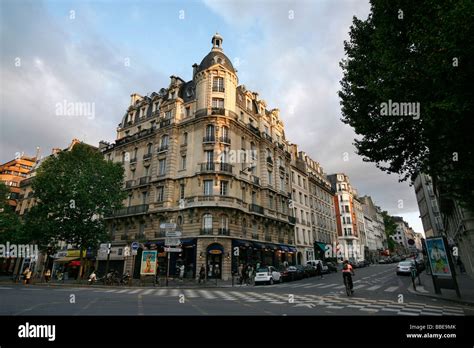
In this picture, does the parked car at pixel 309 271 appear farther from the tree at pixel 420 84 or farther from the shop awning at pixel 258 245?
the tree at pixel 420 84

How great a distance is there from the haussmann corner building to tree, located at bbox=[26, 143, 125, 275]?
579 centimetres

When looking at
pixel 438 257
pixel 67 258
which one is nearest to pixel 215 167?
pixel 438 257

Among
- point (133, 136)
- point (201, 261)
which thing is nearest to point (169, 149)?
point (133, 136)

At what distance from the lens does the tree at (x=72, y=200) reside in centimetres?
2708

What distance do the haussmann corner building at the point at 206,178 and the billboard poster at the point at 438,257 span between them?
16.2 m

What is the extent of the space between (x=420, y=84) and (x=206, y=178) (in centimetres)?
2359

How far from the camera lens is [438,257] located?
42.4 ft

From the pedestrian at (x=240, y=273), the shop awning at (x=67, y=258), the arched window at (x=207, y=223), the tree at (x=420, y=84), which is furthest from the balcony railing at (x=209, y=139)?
the shop awning at (x=67, y=258)

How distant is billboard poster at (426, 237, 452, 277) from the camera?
12384 millimetres

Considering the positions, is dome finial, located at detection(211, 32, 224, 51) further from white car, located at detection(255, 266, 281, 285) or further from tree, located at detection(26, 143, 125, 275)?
white car, located at detection(255, 266, 281, 285)

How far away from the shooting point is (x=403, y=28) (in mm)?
10195

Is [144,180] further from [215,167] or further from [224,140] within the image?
[224,140]
